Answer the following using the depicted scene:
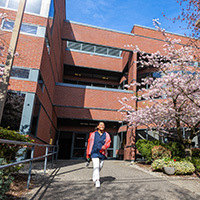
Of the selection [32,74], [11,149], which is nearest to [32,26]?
[32,74]

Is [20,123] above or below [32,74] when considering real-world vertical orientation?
below

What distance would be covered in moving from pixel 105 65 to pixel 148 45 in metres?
4.85

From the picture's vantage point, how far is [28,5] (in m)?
8.65

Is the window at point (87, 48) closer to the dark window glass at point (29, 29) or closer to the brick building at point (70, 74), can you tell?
the brick building at point (70, 74)

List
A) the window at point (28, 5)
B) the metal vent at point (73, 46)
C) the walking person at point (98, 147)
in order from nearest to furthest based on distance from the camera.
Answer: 1. the walking person at point (98, 147)
2. the window at point (28, 5)
3. the metal vent at point (73, 46)

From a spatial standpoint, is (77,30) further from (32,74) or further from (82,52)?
(32,74)

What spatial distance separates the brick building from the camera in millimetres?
7941

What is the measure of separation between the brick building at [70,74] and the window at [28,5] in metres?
0.04

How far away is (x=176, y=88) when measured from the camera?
28.1 feet

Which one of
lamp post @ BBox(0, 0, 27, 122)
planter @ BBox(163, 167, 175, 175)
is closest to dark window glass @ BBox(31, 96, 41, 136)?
lamp post @ BBox(0, 0, 27, 122)

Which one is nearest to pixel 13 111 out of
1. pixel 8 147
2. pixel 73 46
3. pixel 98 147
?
pixel 8 147

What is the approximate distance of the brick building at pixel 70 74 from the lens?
7.94m

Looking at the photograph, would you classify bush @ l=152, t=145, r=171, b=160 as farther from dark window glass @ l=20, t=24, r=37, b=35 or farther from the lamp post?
dark window glass @ l=20, t=24, r=37, b=35

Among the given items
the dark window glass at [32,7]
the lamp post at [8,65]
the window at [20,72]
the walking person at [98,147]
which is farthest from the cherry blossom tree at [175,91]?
the lamp post at [8,65]
